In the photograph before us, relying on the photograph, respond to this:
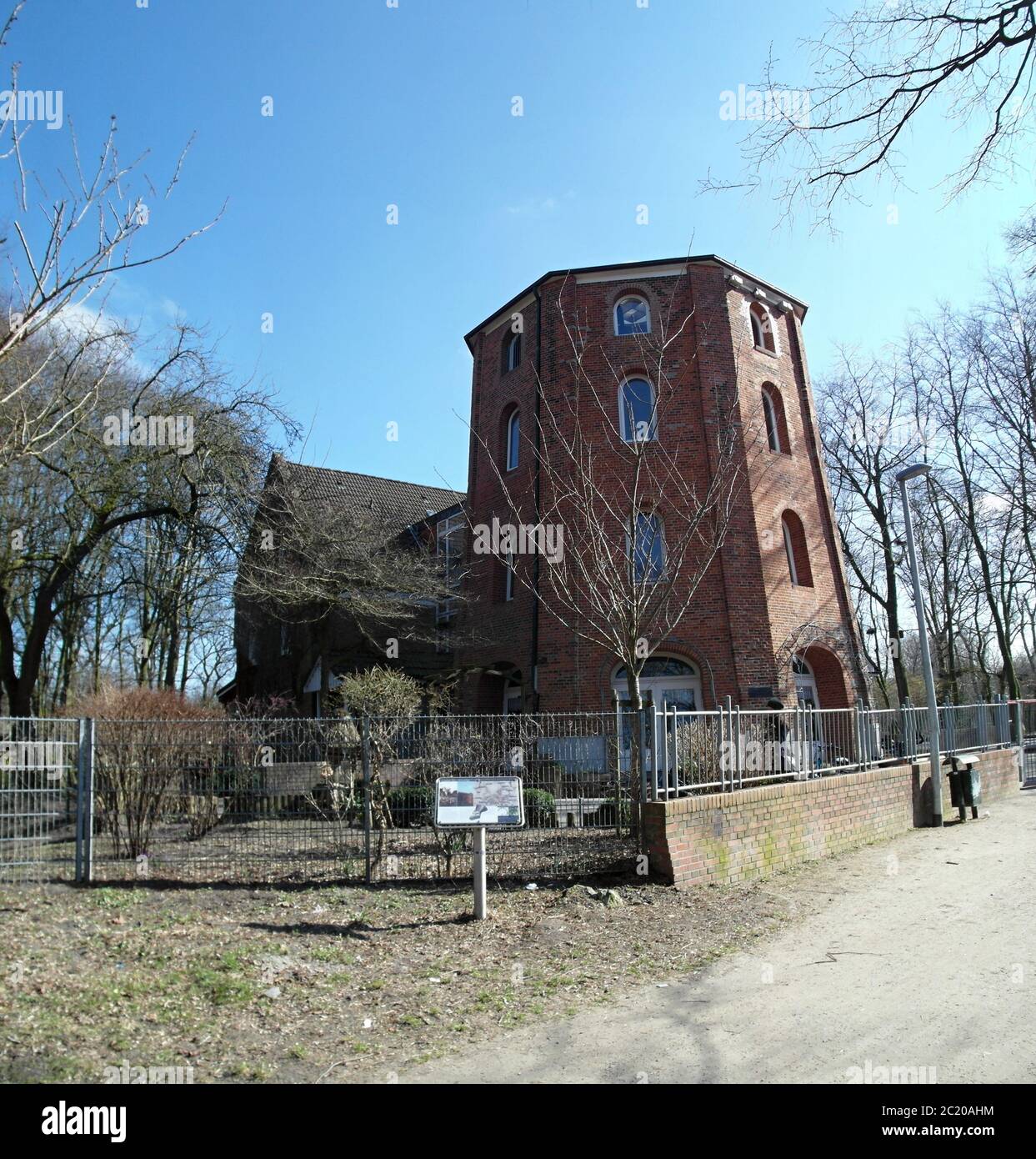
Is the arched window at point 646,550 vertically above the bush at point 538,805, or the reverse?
the arched window at point 646,550

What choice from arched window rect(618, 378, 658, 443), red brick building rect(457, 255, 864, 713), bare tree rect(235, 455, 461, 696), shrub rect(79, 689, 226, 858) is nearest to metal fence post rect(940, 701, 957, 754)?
red brick building rect(457, 255, 864, 713)

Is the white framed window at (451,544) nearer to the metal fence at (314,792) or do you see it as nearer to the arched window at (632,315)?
the arched window at (632,315)

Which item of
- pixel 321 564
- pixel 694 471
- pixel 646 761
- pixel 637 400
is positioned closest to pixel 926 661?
pixel 694 471

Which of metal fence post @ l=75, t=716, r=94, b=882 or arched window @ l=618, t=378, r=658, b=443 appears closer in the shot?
metal fence post @ l=75, t=716, r=94, b=882

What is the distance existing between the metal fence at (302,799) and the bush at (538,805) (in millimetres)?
17

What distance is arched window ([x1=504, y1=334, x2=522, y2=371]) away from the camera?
22109 millimetres

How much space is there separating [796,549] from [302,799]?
15370 millimetres

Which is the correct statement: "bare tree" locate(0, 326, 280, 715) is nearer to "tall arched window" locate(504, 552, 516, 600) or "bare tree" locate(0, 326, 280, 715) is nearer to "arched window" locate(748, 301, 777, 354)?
"tall arched window" locate(504, 552, 516, 600)

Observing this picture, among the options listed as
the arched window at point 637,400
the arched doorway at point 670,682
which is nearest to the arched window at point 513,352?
the arched window at point 637,400

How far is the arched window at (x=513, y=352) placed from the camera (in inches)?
870

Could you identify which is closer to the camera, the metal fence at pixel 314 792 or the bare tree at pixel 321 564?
the metal fence at pixel 314 792

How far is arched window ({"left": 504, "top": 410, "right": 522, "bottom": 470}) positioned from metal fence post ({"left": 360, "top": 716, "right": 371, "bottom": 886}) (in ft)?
44.7
